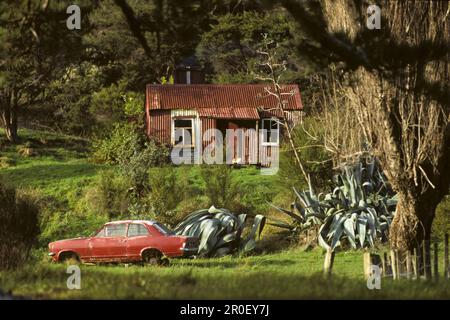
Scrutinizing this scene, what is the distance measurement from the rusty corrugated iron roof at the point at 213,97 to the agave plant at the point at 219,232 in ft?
54.3

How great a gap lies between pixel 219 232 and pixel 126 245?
2.90 metres

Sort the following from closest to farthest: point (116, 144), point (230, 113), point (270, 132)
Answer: point (116, 144)
point (230, 113)
point (270, 132)

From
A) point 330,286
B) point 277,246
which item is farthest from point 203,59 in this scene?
point 330,286

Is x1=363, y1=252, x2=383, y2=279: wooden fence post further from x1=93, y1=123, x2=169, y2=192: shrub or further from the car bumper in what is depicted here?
x1=93, y1=123, x2=169, y2=192: shrub

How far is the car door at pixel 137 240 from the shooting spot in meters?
21.5

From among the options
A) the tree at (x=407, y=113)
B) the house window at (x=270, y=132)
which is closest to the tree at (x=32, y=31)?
the tree at (x=407, y=113)

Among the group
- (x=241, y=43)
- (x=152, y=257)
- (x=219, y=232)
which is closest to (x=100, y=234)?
(x=152, y=257)

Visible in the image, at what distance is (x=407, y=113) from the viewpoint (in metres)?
16.1

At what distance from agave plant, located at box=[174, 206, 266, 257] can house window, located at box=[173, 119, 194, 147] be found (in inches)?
637

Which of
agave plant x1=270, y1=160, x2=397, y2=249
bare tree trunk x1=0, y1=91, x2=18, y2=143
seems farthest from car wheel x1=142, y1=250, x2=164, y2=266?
bare tree trunk x1=0, y1=91, x2=18, y2=143

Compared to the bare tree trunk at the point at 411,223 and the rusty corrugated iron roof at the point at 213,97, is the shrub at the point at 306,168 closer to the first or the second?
the bare tree trunk at the point at 411,223

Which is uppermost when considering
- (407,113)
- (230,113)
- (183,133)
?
(230,113)

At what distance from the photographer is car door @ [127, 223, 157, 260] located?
2145 centimetres

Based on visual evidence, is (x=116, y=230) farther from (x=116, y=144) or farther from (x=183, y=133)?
(x=183, y=133)
